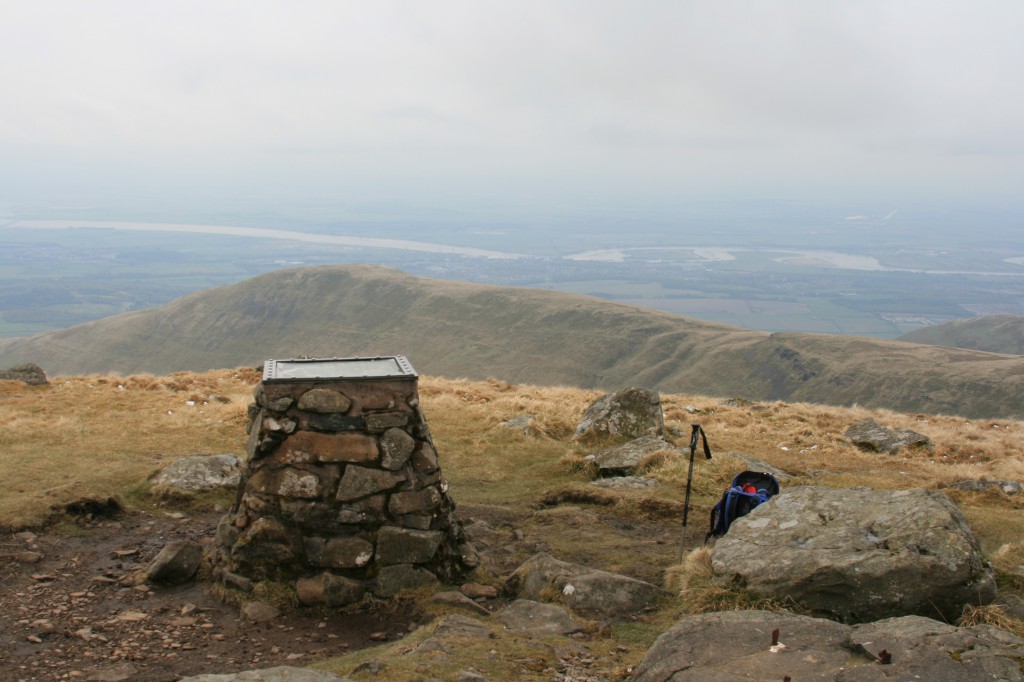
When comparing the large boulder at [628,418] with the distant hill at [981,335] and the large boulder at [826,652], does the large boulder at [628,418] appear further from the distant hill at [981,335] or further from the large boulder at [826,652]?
the distant hill at [981,335]

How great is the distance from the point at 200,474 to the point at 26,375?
14011 mm

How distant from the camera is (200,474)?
1692 cm

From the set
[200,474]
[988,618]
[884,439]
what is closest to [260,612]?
[200,474]

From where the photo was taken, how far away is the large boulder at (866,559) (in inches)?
358

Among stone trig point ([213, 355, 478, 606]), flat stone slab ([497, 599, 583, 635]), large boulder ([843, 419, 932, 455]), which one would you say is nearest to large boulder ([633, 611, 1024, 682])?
flat stone slab ([497, 599, 583, 635])

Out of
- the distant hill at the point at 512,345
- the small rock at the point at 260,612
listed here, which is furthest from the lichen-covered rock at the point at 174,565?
the distant hill at the point at 512,345

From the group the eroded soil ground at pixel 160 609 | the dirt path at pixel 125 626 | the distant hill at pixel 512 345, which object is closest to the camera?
the dirt path at pixel 125 626

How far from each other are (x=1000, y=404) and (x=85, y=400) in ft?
257

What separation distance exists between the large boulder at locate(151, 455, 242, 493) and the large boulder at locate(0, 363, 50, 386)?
12590mm

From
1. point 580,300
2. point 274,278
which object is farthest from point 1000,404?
point 274,278

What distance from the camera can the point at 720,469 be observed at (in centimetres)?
1877

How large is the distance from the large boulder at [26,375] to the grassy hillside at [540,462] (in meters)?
0.79

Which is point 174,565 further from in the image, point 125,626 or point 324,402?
point 324,402

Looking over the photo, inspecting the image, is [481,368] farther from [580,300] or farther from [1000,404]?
[1000,404]
